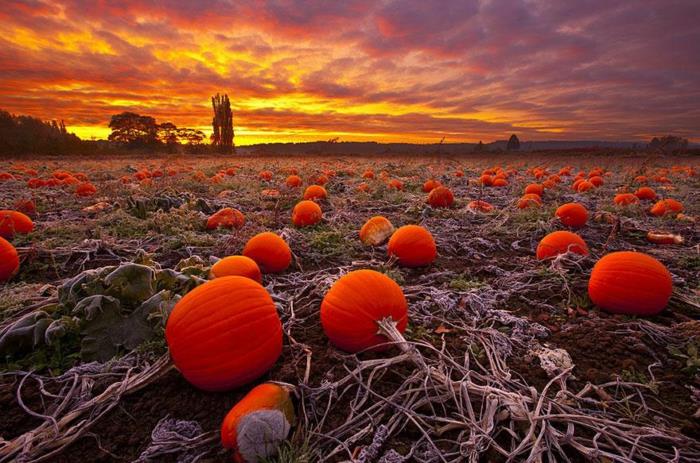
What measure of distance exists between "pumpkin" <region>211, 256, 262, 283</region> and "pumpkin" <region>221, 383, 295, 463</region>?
1402 millimetres

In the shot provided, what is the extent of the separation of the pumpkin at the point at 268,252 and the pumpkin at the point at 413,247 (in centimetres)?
122

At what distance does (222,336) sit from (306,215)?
389 cm

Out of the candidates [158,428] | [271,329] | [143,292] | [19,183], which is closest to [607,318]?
[271,329]

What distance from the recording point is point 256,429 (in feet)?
5.27

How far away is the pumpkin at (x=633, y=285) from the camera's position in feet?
9.53

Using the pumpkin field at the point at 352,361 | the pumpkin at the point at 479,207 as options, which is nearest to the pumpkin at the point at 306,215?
the pumpkin field at the point at 352,361

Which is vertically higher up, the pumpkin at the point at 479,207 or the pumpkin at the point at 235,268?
the pumpkin at the point at 235,268

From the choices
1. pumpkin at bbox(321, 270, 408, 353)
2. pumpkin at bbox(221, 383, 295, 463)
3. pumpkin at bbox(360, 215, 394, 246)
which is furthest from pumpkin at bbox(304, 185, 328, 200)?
pumpkin at bbox(221, 383, 295, 463)

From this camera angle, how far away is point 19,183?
10195 mm

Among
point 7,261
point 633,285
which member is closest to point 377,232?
point 633,285

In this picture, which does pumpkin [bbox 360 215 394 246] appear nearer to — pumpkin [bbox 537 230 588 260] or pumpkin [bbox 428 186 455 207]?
pumpkin [bbox 537 230 588 260]

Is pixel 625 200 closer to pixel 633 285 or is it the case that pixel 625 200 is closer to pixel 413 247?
pixel 633 285

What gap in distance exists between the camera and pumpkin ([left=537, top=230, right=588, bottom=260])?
3980mm

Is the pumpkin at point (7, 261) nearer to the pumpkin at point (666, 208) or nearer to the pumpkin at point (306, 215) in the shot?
the pumpkin at point (306, 215)
